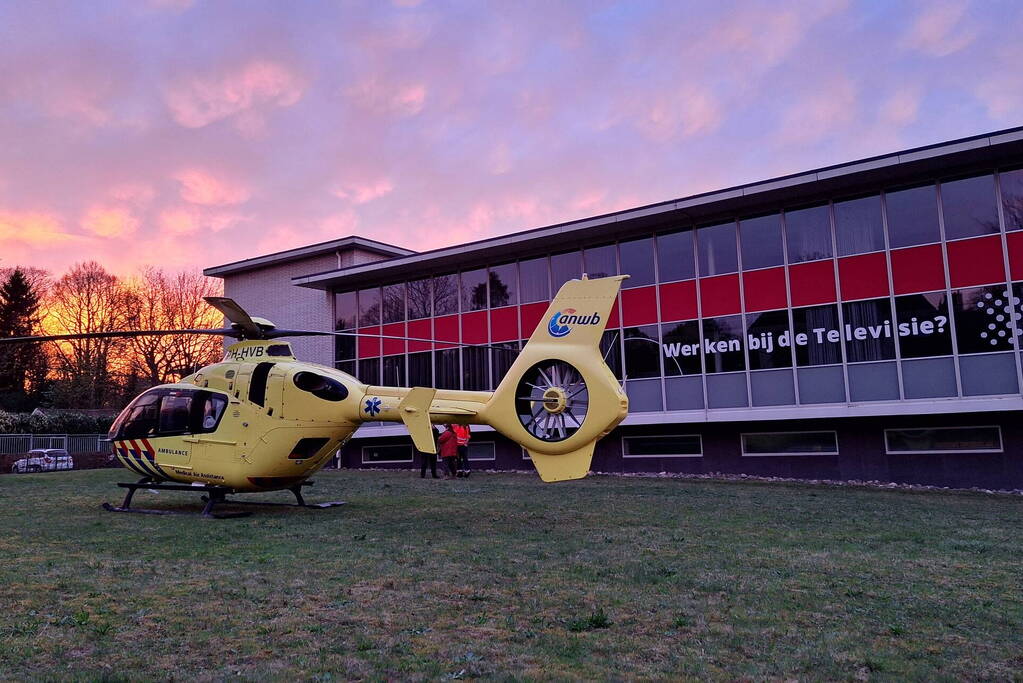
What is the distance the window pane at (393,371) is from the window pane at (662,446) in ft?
34.2

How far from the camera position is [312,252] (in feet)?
115

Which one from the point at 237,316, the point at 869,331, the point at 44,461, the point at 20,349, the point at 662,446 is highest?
the point at 20,349

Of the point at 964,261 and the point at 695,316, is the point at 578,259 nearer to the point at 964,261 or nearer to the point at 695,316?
the point at 695,316

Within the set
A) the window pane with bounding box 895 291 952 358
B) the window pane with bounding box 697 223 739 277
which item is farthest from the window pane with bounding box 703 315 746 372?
the window pane with bounding box 895 291 952 358

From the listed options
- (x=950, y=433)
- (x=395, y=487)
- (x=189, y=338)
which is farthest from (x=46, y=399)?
(x=950, y=433)

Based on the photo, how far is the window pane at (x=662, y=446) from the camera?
81.0 feet

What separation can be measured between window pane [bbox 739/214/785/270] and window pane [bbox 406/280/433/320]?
13059 mm

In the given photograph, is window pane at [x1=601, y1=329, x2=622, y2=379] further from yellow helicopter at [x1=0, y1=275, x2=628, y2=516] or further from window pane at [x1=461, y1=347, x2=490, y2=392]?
yellow helicopter at [x1=0, y1=275, x2=628, y2=516]

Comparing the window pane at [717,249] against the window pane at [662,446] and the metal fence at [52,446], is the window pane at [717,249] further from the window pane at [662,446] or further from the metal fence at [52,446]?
the metal fence at [52,446]

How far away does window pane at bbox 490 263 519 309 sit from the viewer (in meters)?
28.6

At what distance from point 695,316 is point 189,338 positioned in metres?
44.1

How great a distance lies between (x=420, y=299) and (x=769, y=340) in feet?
47.8

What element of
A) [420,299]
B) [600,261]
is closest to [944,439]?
[600,261]

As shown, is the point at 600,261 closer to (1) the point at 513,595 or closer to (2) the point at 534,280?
(2) the point at 534,280
